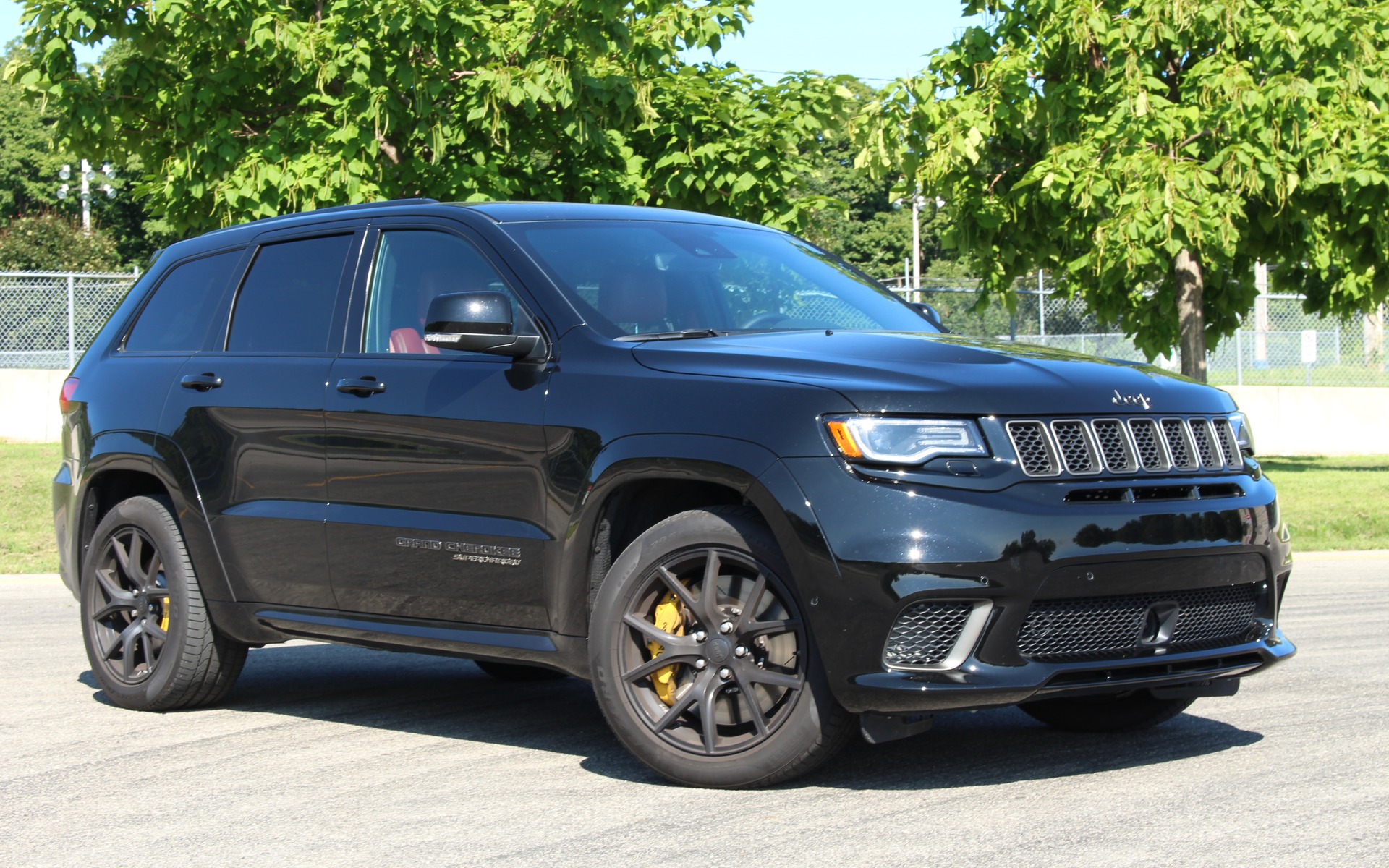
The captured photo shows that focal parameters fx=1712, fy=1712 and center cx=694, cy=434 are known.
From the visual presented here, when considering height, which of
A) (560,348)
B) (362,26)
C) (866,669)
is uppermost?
(362,26)

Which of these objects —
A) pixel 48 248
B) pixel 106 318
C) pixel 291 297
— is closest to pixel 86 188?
pixel 48 248

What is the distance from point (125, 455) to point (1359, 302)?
62.9 feet

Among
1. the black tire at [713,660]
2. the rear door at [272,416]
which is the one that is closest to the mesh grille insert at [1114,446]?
the black tire at [713,660]

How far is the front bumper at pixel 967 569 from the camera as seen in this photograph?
476 cm

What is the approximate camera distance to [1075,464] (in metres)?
4.95

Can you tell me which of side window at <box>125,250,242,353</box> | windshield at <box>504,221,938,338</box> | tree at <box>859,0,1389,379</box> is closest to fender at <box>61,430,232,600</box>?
side window at <box>125,250,242,353</box>

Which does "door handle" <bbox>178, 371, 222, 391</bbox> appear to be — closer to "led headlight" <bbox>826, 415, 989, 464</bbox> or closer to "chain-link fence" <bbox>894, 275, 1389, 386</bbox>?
"led headlight" <bbox>826, 415, 989, 464</bbox>

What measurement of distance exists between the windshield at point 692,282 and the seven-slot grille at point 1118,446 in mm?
1329

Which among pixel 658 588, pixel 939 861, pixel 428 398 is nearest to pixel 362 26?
pixel 428 398

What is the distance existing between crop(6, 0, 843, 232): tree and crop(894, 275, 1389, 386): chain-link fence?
23.0ft

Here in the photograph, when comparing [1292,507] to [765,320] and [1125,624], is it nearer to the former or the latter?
[765,320]

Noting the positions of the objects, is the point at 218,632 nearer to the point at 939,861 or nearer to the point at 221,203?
the point at 939,861

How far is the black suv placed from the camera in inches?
191

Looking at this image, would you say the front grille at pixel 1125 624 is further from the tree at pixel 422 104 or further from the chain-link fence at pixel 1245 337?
the chain-link fence at pixel 1245 337
